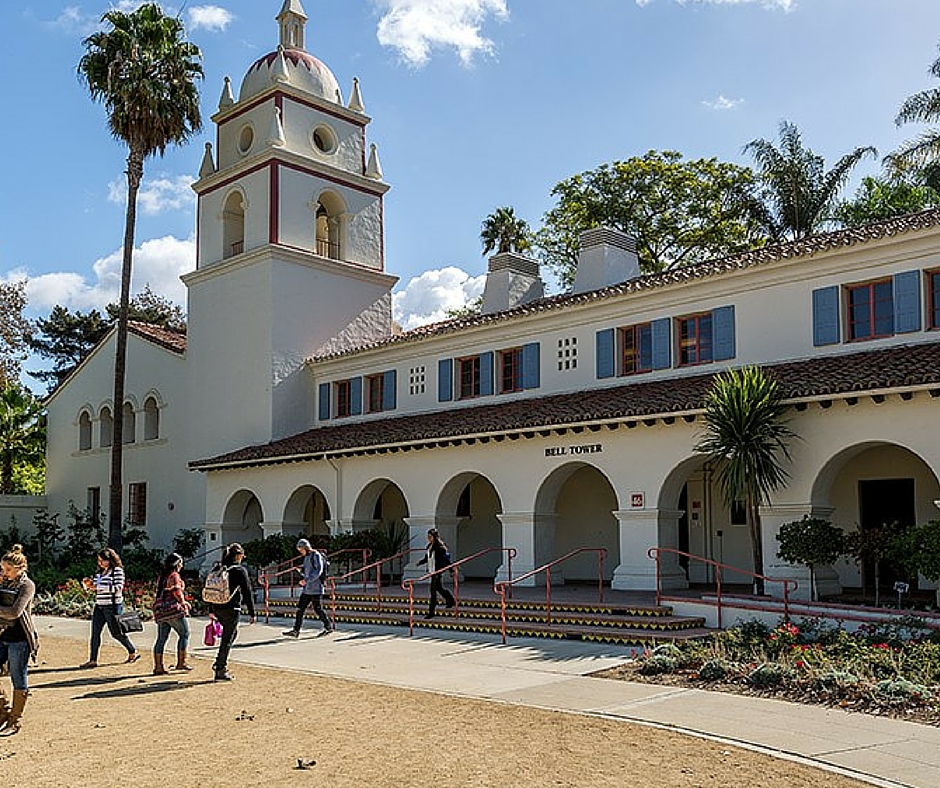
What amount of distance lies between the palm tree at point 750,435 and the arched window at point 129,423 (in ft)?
75.1

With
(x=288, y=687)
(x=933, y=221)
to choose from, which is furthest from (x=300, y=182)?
(x=288, y=687)

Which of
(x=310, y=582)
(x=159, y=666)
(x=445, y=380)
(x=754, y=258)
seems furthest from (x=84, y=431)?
(x=159, y=666)

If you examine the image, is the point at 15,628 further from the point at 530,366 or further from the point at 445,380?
the point at 445,380

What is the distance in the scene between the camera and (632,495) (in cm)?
2022

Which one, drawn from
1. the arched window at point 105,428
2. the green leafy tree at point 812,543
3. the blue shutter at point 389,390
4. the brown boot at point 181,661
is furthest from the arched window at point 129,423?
the green leafy tree at point 812,543

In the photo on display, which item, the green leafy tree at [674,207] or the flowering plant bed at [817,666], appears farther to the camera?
the green leafy tree at [674,207]

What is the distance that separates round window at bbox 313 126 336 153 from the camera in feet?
107

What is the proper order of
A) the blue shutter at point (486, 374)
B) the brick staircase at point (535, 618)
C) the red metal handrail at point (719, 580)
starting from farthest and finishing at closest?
the blue shutter at point (486, 374)
the brick staircase at point (535, 618)
the red metal handrail at point (719, 580)

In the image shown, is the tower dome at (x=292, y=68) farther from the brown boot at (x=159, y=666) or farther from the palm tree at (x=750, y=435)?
the brown boot at (x=159, y=666)

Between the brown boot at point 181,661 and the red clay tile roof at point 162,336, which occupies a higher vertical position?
the red clay tile roof at point 162,336

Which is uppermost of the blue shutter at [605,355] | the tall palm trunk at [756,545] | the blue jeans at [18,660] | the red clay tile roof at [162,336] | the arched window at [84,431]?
the red clay tile roof at [162,336]

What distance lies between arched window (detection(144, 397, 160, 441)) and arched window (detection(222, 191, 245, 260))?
5.71 meters

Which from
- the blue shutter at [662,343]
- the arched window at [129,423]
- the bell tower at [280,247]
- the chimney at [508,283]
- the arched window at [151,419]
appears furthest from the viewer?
the arched window at [129,423]

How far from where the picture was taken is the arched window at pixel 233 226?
3278 cm
